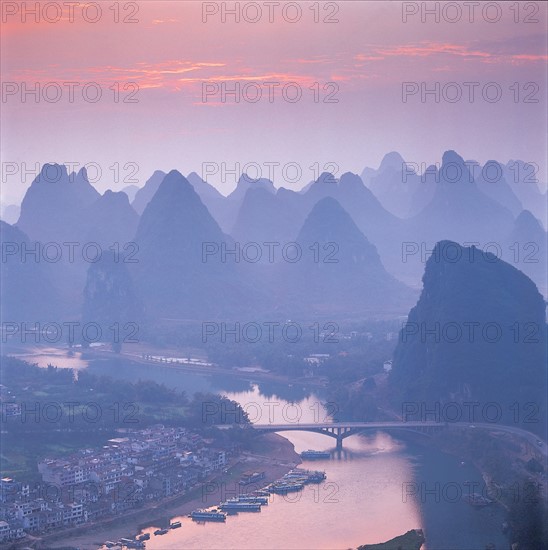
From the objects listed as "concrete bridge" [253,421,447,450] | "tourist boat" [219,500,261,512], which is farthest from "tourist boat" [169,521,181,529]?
"concrete bridge" [253,421,447,450]

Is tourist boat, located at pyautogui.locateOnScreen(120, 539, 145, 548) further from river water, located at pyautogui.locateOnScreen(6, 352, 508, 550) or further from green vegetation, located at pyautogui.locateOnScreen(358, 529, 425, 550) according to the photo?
green vegetation, located at pyautogui.locateOnScreen(358, 529, 425, 550)

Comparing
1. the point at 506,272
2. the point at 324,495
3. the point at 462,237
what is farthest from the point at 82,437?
the point at 462,237

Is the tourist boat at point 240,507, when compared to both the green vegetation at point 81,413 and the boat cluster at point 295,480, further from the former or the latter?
the green vegetation at point 81,413

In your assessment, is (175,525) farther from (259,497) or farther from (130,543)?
(259,497)

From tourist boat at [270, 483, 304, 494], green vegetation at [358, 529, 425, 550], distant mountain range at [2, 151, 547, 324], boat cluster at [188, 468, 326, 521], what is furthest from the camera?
distant mountain range at [2, 151, 547, 324]

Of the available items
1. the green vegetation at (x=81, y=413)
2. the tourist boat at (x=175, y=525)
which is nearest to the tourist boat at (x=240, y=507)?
the tourist boat at (x=175, y=525)

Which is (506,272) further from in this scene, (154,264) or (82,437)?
Answer: (154,264)

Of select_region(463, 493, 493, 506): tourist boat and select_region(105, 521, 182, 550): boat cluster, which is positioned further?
select_region(463, 493, 493, 506): tourist boat
